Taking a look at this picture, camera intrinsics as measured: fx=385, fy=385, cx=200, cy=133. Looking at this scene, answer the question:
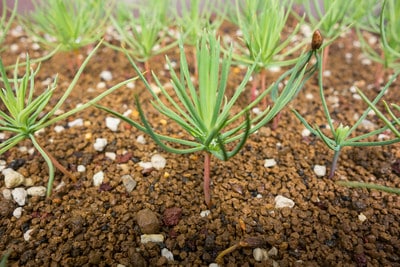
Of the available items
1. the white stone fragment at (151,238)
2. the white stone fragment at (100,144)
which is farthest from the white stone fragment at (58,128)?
the white stone fragment at (151,238)

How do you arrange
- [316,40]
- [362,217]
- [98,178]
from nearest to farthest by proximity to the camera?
[316,40]
[362,217]
[98,178]

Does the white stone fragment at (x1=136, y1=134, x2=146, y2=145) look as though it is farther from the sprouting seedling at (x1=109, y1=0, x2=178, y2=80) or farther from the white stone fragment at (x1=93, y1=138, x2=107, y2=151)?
the sprouting seedling at (x1=109, y1=0, x2=178, y2=80)

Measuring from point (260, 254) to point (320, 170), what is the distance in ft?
1.14

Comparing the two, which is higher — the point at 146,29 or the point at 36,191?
the point at 146,29

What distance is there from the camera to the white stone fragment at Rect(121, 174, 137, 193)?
105cm

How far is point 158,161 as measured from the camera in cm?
113

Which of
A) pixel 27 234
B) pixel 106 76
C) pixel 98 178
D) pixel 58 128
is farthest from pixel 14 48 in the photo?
pixel 27 234

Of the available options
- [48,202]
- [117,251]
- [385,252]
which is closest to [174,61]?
[48,202]

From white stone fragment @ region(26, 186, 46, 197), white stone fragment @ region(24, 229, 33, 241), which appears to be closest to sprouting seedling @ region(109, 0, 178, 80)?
white stone fragment @ region(26, 186, 46, 197)

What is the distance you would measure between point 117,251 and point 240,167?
16.3 inches

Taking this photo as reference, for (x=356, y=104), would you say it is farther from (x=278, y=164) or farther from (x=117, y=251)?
(x=117, y=251)

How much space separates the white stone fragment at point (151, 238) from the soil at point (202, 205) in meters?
0.01

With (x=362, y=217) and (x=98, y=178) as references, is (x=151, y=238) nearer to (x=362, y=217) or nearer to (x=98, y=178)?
(x=98, y=178)

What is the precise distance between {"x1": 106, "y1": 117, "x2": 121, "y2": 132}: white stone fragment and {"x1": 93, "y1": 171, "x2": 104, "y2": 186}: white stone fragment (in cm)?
20
